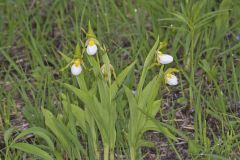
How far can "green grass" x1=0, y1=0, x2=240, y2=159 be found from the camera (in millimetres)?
2619

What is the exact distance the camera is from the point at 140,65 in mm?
3303

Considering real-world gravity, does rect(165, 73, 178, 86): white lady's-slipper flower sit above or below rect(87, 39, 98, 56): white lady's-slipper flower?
below

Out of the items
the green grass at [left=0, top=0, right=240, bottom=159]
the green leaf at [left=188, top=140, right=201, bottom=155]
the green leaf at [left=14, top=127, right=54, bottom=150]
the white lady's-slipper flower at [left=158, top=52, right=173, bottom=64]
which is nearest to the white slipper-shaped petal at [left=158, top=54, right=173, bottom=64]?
the white lady's-slipper flower at [left=158, top=52, right=173, bottom=64]

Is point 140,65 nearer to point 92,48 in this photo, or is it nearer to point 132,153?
point 132,153

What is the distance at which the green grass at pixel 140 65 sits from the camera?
262 cm

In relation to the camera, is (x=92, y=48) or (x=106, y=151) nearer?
(x=92, y=48)

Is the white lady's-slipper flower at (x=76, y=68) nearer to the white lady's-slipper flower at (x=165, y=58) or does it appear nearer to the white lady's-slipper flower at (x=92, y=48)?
the white lady's-slipper flower at (x=92, y=48)

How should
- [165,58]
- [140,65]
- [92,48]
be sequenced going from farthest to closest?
[140,65] → [165,58] → [92,48]

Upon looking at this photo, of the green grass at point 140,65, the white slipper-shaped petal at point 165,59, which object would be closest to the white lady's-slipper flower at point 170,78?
the white slipper-shaped petal at point 165,59

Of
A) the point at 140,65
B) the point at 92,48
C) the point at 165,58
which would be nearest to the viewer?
the point at 92,48

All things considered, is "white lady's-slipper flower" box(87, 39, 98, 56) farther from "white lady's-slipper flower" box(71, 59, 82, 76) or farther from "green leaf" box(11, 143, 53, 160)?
"green leaf" box(11, 143, 53, 160)

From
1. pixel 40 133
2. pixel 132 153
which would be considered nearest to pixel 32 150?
pixel 40 133

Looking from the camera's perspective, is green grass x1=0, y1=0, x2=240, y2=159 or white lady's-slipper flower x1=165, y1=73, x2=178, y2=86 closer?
white lady's-slipper flower x1=165, y1=73, x2=178, y2=86

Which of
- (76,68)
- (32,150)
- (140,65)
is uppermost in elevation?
(140,65)
